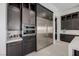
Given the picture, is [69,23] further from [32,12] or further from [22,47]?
[22,47]

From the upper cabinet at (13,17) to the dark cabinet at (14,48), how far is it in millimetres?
505

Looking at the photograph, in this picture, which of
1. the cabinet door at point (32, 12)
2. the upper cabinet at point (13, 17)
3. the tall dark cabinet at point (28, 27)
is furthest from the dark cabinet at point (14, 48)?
the cabinet door at point (32, 12)

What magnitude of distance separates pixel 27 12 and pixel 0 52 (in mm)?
2063

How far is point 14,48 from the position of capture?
2.50 metres

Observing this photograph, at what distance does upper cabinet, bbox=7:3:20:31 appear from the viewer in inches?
99.3

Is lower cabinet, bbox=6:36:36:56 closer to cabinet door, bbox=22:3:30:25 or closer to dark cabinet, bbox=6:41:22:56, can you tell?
dark cabinet, bbox=6:41:22:56

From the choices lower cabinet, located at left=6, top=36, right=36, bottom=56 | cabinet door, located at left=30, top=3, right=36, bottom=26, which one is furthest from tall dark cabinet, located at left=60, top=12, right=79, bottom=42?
lower cabinet, located at left=6, top=36, right=36, bottom=56

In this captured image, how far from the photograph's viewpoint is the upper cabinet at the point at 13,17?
2523 millimetres

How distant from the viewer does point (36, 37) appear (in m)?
3.65

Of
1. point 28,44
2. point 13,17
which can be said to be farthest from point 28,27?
point 13,17

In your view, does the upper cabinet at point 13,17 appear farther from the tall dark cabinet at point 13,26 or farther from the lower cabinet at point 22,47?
the lower cabinet at point 22,47

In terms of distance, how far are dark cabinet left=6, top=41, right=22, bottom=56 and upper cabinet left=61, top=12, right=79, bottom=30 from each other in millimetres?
4366

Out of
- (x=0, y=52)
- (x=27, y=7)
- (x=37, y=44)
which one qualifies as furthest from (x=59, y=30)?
A: (x=0, y=52)

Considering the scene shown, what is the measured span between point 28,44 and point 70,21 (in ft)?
13.6
